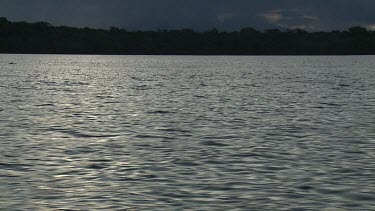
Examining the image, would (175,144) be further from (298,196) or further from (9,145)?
(298,196)

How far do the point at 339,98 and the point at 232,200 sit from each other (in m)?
44.8

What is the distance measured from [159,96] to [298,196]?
45.9m

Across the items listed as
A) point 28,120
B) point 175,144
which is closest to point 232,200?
point 175,144

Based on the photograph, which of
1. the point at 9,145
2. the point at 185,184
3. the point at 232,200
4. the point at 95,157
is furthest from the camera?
the point at 9,145

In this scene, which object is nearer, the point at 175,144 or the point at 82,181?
the point at 82,181

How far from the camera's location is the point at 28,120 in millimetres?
41094

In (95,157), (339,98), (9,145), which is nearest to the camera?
(95,157)

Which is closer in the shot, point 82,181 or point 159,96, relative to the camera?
point 82,181

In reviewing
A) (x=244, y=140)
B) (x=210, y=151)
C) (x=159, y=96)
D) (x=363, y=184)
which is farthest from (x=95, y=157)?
(x=159, y=96)

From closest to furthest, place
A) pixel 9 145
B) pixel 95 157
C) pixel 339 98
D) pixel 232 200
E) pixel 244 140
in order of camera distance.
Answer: pixel 232 200 < pixel 95 157 < pixel 9 145 < pixel 244 140 < pixel 339 98

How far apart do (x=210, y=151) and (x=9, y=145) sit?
8.54 meters

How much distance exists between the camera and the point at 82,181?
874 inches

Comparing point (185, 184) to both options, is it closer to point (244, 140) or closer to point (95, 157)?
point (95, 157)

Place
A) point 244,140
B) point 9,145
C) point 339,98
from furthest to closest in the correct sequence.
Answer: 1. point 339,98
2. point 244,140
3. point 9,145
